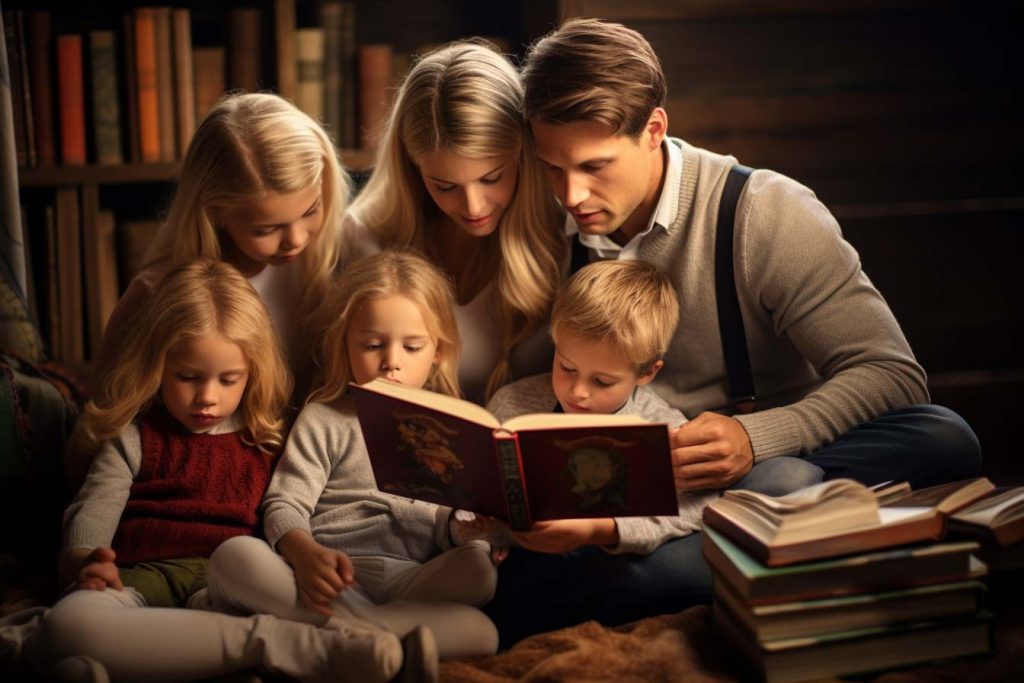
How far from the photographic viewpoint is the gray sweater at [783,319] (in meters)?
1.83

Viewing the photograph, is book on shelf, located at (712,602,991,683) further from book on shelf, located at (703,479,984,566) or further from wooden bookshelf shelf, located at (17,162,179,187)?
wooden bookshelf shelf, located at (17,162,179,187)

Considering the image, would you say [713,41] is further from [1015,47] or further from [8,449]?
[8,449]

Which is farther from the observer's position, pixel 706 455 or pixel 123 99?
pixel 123 99

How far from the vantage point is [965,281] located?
3045 mm

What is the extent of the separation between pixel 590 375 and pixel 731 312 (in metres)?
0.34

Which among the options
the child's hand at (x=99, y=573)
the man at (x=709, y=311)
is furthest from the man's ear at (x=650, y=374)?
the child's hand at (x=99, y=573)

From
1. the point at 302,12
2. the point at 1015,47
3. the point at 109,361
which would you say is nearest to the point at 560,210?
the point at 109,361

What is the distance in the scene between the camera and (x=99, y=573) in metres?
1.56

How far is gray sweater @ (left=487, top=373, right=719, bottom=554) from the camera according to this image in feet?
5.36

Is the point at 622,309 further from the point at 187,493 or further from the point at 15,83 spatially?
the point at 15,83

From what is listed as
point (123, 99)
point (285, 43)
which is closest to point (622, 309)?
point (285, 43)

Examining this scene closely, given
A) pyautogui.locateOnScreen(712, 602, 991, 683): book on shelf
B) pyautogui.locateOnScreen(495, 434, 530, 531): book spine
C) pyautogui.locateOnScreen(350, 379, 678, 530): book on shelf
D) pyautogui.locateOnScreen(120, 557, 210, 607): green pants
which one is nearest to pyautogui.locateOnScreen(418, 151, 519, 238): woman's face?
pyautogui.locateOnScreen(350, 379, 678, 530): book on shelf

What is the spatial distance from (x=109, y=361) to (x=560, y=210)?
33.7 inches

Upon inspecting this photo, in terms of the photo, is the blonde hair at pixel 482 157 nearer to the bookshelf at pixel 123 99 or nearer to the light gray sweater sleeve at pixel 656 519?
A: the light gray sweater sleeve at pixel 656 519
